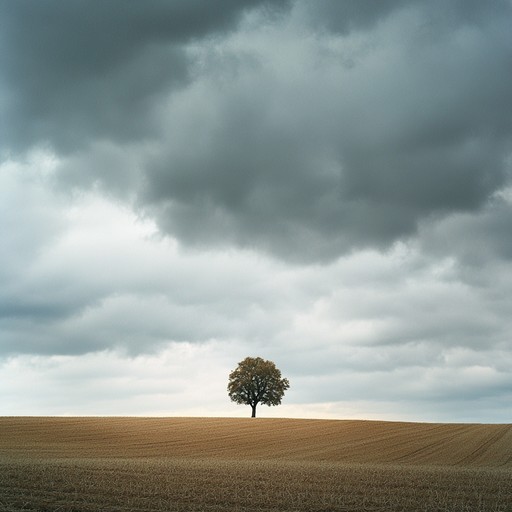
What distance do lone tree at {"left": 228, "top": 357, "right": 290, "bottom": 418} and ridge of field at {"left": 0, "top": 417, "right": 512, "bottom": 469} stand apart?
13.3 meters

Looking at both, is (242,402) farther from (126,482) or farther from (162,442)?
(126,482)

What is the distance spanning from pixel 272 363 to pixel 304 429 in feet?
72.9

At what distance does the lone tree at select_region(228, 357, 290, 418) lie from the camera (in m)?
85.7

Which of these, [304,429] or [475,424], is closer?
[304,429]

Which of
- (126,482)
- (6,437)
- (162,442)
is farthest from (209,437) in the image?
(126,482)

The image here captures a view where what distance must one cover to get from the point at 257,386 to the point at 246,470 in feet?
183

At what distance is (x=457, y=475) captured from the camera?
3041 cm

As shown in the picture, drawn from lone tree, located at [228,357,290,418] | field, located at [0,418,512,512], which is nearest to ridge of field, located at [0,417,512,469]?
field, located at [0,418,512,512]

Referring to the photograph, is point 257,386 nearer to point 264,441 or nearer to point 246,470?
point 264,441

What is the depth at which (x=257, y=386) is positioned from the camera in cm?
8612

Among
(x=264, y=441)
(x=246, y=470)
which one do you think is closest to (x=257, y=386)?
(x=264, y=441)

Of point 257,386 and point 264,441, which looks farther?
point 257,386

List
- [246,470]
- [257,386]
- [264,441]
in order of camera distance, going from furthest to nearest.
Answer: [257,386] → [264,441] → [246,470]

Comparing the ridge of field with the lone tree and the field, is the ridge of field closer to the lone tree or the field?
the field
